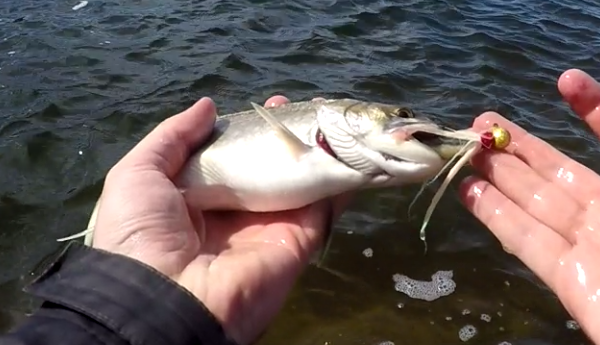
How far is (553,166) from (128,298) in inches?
94.6

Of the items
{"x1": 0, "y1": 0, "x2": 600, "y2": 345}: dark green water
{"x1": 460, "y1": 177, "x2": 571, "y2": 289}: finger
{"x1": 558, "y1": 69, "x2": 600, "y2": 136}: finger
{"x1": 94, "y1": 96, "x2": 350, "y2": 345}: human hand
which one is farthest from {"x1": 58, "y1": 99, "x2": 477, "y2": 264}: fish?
{"x1": 0, "y1": 0, "x2": 600, "y2": 345}: dark green water

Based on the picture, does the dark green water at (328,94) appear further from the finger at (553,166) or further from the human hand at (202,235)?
the finger at (553,166)

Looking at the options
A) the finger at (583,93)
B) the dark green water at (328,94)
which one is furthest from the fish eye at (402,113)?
the dark green water at (328,94)

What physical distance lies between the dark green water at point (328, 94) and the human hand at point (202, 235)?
4.23ft

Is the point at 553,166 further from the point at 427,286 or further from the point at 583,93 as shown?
the point at 427,286

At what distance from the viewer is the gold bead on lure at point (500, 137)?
363 centimetres

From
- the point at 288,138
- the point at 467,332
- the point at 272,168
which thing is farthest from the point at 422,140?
the point at 467,332

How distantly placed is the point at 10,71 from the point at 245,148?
18.0 ft

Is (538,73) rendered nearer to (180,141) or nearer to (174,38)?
(174,38)

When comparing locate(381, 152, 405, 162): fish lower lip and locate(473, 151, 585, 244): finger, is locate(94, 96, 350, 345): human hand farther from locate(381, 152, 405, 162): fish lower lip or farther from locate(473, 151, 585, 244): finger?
locate(473, 151, 585, 244): finger

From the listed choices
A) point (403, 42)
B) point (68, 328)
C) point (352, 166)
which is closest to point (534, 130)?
point (403, 42)

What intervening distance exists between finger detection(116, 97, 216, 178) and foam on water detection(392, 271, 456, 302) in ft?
7.02

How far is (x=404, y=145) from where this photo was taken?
11.2ft

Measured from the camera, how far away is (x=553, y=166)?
12.4ft
